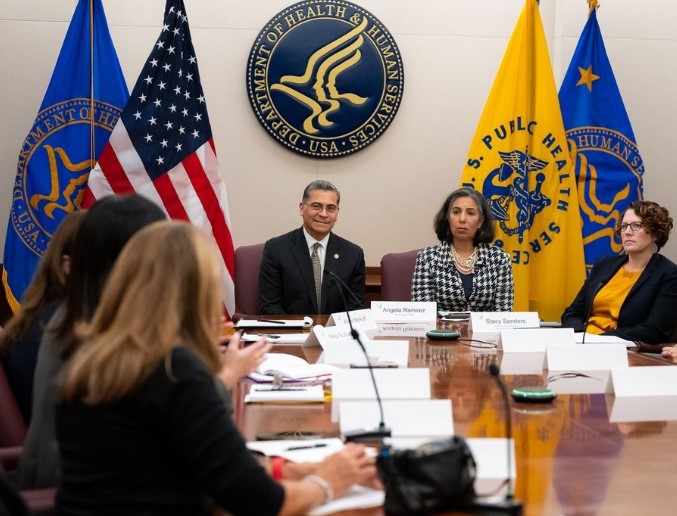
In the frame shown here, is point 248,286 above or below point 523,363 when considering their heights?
above

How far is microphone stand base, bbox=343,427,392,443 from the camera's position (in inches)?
77.6

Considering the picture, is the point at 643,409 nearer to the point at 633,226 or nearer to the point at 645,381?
the point at 645,381

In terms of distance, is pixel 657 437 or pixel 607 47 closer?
pixel 657 437

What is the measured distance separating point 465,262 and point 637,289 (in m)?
0.89

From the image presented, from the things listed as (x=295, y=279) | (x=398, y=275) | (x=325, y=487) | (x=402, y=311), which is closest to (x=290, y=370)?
(x=325, y=487)

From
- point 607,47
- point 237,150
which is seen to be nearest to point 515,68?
point 607,47

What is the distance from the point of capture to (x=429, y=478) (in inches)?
56.8

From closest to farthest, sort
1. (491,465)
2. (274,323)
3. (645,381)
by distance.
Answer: (491,465) < (645,381) < (274,323)

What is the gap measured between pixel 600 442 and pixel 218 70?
4.37 m

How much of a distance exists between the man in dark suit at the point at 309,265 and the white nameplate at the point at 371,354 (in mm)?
1813

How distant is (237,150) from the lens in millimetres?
5930

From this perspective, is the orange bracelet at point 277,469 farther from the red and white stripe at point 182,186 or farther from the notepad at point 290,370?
the red and white stripe at point 182,186

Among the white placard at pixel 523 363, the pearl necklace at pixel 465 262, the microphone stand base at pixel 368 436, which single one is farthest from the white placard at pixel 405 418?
the pearl necklace at pixel 465 262

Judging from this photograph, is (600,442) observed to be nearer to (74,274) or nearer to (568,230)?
(74,274)
